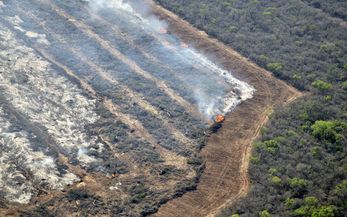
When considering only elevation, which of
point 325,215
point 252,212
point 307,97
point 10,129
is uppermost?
point 307,97

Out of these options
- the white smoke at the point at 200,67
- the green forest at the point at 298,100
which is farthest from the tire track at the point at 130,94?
the green forest at the point at 298,100

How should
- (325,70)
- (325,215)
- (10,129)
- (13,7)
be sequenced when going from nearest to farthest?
(325,215) → (10,129) → (325,70) → (13,7)

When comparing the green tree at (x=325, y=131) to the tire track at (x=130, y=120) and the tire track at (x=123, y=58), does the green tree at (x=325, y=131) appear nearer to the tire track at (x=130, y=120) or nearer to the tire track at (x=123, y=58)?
the tire track at (x=123, y=58)

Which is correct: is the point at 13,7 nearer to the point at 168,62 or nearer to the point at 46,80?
the point at 46,80

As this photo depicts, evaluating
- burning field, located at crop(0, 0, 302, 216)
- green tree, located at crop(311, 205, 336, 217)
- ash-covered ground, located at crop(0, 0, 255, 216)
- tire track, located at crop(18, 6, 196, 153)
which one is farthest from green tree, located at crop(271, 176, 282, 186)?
tire track, located at crop(18, 6, 196, 153)

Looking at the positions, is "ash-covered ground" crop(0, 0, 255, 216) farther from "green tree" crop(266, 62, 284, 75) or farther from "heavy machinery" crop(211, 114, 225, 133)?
"green tree" crop(266, 62, 284, 75)

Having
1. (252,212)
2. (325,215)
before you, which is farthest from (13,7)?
(325,215)
